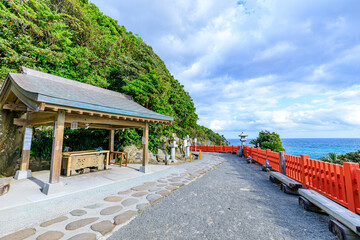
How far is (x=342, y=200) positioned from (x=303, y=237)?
1941mm

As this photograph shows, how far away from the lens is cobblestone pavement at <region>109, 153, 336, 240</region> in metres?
2.54

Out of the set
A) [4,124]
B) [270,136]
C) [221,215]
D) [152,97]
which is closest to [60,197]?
[221,215]

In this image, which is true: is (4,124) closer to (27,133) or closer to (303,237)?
(27,133)

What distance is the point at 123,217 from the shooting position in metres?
3.03

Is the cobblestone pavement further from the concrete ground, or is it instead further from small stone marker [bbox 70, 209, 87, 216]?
the concrete ground

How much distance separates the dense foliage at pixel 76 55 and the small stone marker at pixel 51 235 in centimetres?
743

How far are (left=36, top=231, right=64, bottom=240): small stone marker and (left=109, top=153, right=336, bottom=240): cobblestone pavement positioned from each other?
843 mm

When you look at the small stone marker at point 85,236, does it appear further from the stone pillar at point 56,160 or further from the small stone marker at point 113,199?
the stone pillar at point 56,160

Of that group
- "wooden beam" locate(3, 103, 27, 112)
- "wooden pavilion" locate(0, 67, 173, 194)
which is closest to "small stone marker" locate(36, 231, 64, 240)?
"wooden pavilion" locate(0, 67, 173, 194)

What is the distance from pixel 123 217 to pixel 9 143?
285 inches

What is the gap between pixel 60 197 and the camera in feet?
13.1

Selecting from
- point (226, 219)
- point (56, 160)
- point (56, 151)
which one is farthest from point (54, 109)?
point (226, 219)

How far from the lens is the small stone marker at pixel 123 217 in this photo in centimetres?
288

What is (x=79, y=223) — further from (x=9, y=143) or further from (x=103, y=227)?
(x=9, y=143)
